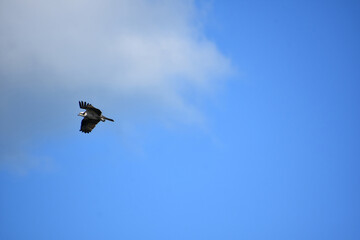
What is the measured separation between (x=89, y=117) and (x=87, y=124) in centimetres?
126

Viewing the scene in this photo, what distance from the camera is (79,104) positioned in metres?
68.2

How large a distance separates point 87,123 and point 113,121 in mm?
3532

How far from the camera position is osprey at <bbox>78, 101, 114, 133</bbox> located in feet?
225

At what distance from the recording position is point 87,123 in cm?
7200

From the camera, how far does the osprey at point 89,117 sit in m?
68.7

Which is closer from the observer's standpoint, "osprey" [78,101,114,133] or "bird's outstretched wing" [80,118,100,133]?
"osprey" [78,101,114,133]

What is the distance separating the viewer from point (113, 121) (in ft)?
232

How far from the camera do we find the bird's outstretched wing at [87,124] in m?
71.8

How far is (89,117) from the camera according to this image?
234ft

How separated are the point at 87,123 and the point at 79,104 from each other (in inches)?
173

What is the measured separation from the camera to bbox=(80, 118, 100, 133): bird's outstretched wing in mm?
71750

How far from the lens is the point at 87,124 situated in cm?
7206

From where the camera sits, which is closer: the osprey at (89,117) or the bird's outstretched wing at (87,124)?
the osprey at (89,117)
